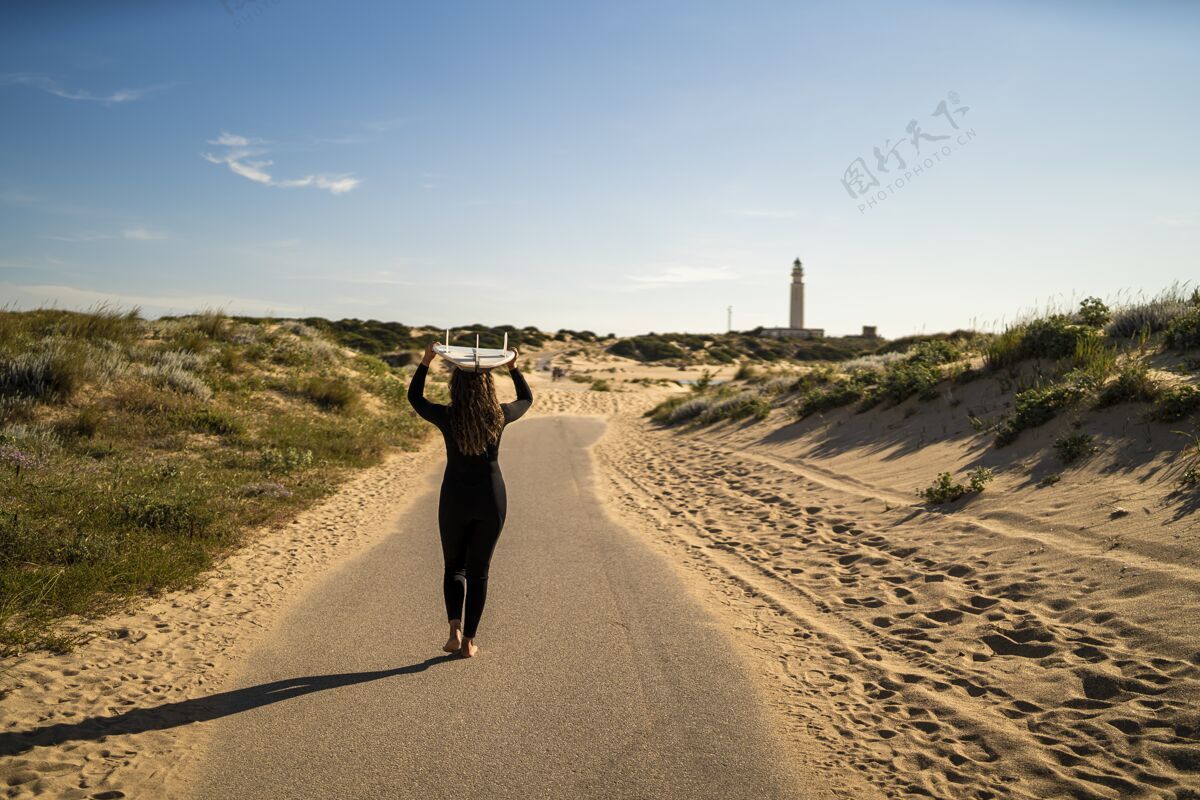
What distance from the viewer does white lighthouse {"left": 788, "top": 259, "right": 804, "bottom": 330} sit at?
3339 inches

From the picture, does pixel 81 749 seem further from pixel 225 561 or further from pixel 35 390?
pixel 35 390

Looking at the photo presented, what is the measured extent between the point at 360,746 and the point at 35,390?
1228 centimetres

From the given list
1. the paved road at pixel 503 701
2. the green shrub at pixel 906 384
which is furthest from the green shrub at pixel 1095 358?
the paved road at pixel 503 701

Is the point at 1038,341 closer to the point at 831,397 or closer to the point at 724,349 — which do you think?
the point at 831,397

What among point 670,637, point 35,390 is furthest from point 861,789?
point 35,390

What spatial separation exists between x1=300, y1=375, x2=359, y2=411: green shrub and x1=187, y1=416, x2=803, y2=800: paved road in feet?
39.9

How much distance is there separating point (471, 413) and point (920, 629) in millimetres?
3821

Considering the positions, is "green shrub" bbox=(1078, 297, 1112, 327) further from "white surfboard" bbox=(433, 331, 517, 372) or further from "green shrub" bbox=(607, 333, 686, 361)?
"green shrub" bbox=(607, 333, 686, 361)

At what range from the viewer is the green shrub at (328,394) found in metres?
19.0

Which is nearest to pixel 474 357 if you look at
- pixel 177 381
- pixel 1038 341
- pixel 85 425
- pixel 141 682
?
pixel 141 682

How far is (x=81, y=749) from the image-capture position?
4.07m

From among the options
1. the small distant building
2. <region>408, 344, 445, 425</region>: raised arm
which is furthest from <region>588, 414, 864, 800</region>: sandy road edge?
the small distant building

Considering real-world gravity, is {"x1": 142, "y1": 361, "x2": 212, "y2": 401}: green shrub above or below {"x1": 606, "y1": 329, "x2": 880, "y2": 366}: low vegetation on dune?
below

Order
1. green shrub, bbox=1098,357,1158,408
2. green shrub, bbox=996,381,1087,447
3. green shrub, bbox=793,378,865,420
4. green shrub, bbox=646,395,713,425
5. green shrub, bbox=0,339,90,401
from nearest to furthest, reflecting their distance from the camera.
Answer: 1. green shrub, bbox=1098,357,1158,408
2. green shrub, bbox=996,381,1087,447
3. green shrub, bbox=0,339,90,401
4. green shrub, bbox=793,378,865,420
5. green shrub, bbox=646,395,713,425
